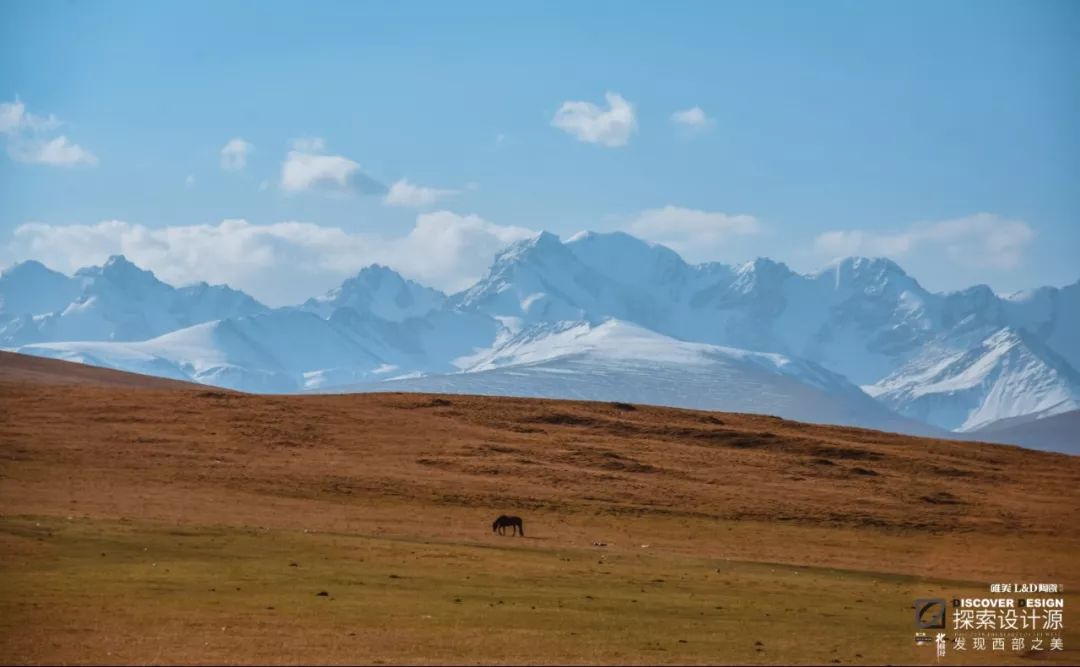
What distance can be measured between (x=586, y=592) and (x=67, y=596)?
14715mm

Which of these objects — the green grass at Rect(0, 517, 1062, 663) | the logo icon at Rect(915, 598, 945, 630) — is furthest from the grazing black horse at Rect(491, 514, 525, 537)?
the logo icon at Rect(915, 598, 945, 630)

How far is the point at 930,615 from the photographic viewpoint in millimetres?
37281

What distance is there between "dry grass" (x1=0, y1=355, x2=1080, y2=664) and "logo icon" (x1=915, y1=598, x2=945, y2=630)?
2.28 ft

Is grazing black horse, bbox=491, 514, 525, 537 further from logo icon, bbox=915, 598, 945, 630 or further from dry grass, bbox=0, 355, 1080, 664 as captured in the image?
logo icon, bbox=915, 598, 945, 630

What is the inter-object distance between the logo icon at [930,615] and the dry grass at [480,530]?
694 mm

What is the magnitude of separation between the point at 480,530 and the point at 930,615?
2451cm

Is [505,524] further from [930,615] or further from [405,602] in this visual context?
[930,615]

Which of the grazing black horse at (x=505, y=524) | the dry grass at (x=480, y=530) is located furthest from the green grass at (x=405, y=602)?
the grazing black horse at (x=505, y=524)

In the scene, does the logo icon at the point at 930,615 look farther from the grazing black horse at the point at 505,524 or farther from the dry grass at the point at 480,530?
the grazing black horse at the point at 505,524

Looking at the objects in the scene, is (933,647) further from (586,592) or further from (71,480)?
(71,480)

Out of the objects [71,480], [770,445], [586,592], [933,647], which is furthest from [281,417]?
[933,647]

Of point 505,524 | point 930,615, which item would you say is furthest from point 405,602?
point 505,524

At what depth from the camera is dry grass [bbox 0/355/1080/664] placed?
32.2 m

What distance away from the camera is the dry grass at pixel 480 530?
32219 millimetres
